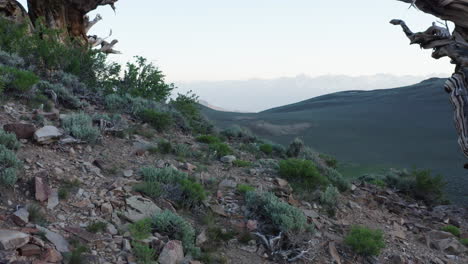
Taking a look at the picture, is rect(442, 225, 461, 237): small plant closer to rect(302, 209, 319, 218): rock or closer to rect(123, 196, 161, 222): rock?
rect(302, 209, 319, 218): rock

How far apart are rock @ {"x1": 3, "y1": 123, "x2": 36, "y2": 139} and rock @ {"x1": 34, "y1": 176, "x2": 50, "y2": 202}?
1.74m

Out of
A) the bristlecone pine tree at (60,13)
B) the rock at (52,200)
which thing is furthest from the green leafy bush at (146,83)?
the rock at (52,200)

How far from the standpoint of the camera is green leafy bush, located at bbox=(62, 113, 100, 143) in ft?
26.5

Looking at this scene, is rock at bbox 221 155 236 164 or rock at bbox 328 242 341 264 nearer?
rock at bbox 328 242 341 264

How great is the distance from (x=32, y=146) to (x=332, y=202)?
5.70m

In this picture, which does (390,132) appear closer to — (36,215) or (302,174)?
(302,174)

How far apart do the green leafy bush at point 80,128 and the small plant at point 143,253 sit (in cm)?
370

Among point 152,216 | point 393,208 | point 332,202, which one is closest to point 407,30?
point 332,202

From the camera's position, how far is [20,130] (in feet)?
23.6

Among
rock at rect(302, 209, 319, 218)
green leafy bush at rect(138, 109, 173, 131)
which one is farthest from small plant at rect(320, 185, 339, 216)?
Result: green leafy bush at rect(138, 109, 173, 131)

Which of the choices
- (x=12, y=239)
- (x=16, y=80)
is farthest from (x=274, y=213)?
(x=16, y=80)

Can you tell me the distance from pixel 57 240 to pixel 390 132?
36211mm

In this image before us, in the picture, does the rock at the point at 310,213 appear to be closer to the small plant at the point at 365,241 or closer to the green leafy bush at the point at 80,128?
the small plant at the point at 365,241

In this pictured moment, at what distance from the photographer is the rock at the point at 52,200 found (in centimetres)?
544
